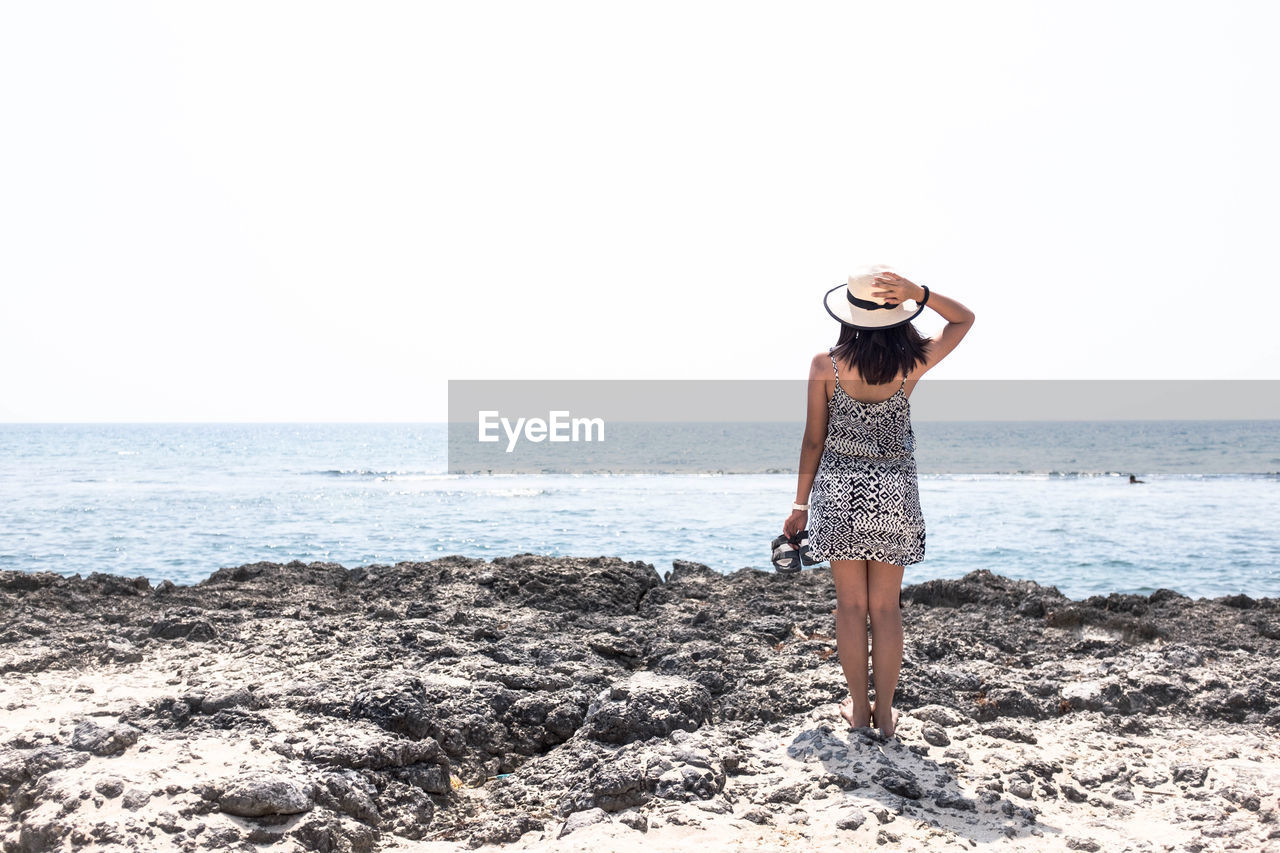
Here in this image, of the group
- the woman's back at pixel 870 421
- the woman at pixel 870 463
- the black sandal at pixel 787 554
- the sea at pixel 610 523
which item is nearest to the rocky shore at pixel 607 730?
the woman at pixel 870 463

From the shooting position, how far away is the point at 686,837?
265 centimetres

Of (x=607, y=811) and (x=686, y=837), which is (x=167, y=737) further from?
(x=686, y=837)

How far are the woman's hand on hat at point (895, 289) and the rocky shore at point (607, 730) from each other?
1.58 meters

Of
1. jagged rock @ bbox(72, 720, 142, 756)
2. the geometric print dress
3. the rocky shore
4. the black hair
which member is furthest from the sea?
jagged rock @ bbox(72, 720, 142, 756)

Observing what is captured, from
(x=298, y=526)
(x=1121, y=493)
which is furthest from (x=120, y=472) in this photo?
(x=1121, y=493)

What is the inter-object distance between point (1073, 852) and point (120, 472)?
45.1 metres

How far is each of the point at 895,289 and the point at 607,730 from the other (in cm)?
191

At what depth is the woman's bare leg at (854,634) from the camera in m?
3.37

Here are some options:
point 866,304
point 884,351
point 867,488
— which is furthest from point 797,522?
point 866,304

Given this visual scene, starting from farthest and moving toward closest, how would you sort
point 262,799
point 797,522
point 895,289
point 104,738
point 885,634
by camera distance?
point 797,522, point 885,634, point 895,289, point 104,738, point 262,799

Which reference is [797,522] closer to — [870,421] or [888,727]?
[870,421]

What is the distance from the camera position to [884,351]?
328 cm

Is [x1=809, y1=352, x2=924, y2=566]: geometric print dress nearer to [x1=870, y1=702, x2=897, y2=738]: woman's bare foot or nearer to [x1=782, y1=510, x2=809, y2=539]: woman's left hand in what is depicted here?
[x1=782, y1=510, x2=809, y2=539]: woman's left hand

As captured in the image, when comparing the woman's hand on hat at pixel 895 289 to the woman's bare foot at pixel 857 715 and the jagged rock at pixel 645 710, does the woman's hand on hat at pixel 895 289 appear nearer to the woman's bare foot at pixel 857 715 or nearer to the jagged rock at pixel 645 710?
the woman's bare foot at pixel 857 715
